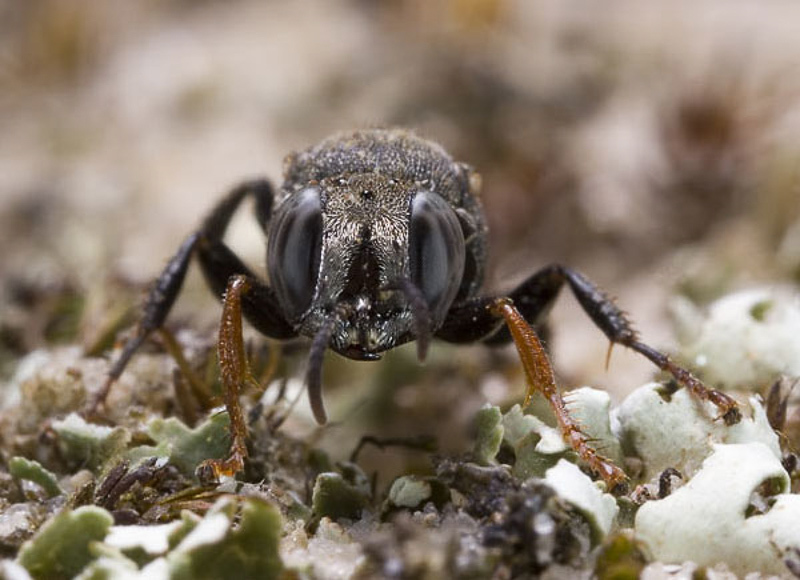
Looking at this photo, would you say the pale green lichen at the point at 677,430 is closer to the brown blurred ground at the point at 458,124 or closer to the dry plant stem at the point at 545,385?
the dry plant stem at the point at 545,385

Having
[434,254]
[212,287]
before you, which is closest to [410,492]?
[434,254]

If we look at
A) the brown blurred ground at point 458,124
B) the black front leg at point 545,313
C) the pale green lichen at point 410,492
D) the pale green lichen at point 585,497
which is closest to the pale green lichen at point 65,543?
the pale green lichen at point 410,492

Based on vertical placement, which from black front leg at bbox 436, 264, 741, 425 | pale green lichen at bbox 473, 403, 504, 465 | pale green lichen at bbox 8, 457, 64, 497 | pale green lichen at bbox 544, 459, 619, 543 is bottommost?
pale green lichen at bbox 8, 457, 64, 497

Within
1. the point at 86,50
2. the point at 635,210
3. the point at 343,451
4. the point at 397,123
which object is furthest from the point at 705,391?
the point at 86,50

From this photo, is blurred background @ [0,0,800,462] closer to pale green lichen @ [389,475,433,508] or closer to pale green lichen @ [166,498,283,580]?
pale green lichen @ [389,475,433,508]

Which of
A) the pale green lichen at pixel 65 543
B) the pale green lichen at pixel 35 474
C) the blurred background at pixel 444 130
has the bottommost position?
the pale green lichen at pixel 65 543

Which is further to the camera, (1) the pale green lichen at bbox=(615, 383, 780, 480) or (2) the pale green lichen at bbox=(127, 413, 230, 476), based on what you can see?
(2) the pale green lichen at bbox=(127, 413, 230, 476)

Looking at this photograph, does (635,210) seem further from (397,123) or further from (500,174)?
(397,123)

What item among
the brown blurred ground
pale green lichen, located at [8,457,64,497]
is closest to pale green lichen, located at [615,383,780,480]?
the brown blurred ground
